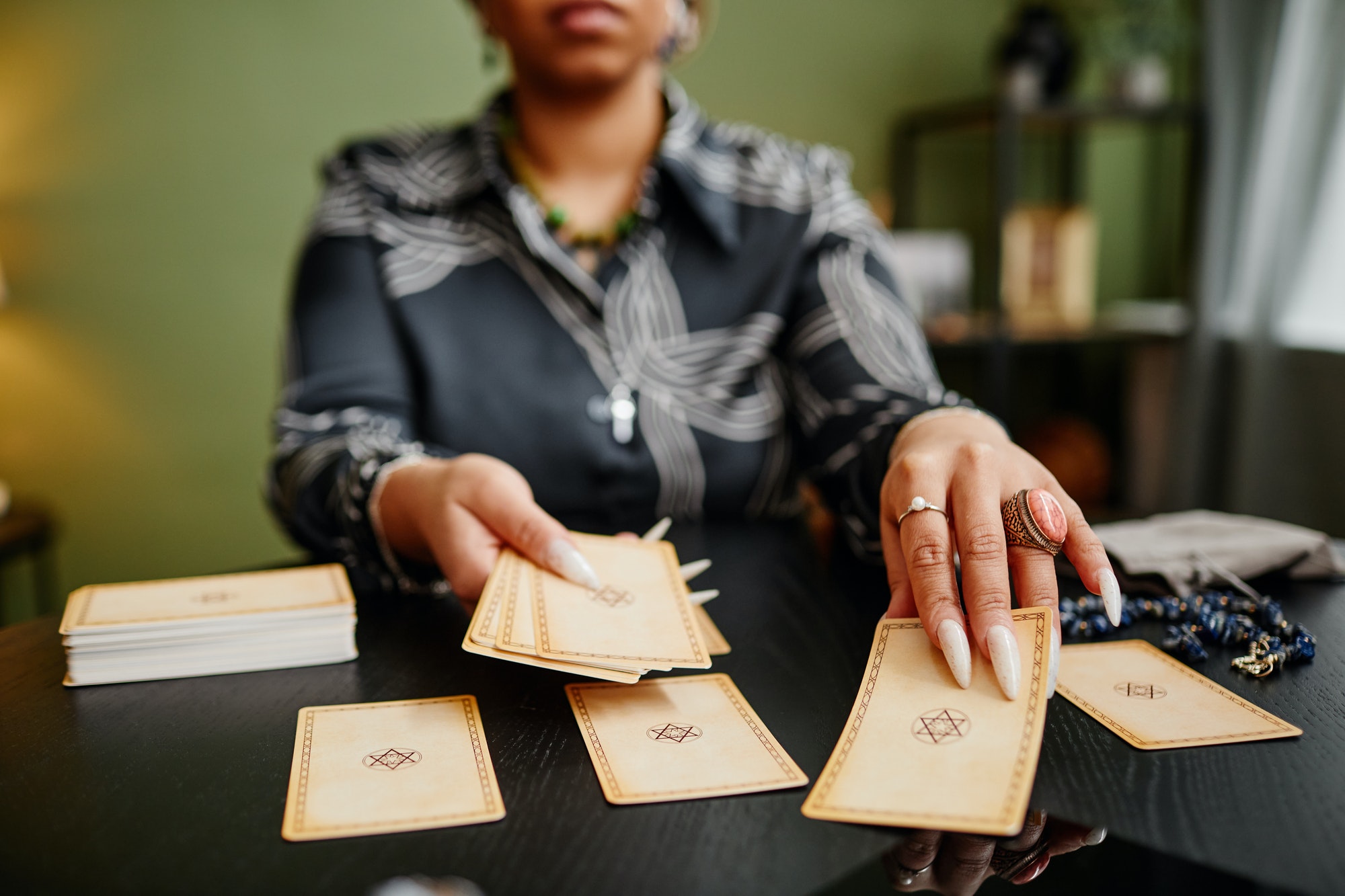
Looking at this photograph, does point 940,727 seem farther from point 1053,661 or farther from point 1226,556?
point 1226,556

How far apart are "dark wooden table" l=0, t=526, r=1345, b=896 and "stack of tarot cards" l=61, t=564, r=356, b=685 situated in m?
0.02

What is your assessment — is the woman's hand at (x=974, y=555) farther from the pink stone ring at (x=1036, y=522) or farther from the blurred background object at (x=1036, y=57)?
the blurred background object at (x=1036, y=57)

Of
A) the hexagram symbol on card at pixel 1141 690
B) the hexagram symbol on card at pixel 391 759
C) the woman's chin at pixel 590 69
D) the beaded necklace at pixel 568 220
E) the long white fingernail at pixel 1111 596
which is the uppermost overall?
the woman's chin at pixel 590 69

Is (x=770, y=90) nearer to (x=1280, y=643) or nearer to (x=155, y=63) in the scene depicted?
(x=155, y=63)

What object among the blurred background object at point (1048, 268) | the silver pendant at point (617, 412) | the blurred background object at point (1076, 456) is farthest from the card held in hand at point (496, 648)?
the blurred background object at point (1076, 456)

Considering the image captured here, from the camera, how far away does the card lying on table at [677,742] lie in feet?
1.89

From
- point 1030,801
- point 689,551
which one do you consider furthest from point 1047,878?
point 689,551

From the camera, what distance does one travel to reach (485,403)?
53.6 inches

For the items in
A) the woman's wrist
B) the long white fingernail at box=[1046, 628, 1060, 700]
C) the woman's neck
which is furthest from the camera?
the woman's neck

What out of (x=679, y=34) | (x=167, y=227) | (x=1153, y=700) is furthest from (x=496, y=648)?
(x=167, y=227)

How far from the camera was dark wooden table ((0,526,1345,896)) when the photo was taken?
19.6 inches

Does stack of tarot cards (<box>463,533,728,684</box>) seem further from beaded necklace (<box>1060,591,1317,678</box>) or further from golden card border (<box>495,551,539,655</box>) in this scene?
beaded necklace (<box>1060,591,1317,678</box>)

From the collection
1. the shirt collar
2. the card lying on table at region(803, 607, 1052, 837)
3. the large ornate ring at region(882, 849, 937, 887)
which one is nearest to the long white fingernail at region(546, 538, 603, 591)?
the card lying on table at region(803, 607, 1052, 837)

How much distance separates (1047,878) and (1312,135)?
8.55ft
